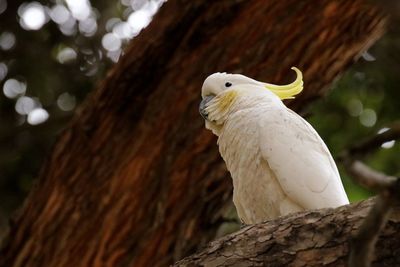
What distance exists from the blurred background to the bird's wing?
188 centimetres

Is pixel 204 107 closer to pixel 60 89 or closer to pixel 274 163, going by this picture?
pixel 274 163

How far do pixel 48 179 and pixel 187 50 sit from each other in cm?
79

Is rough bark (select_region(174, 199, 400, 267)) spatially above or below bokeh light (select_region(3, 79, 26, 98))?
below

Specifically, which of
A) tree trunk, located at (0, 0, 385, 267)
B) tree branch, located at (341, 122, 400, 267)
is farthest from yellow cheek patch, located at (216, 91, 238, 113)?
tree branch, located at (341, 122, 400, 267)

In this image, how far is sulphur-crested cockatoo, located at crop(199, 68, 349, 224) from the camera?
95.7 inches

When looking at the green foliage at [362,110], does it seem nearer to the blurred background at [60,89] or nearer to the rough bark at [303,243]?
the blurred background at [60,89]

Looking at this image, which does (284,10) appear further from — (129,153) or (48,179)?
(48,179)

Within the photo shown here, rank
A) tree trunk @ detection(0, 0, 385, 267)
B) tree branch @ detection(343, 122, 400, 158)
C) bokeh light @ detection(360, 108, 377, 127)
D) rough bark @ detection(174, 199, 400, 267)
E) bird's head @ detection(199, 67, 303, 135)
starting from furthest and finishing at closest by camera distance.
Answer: bokeh light @ detection(360, 108, 377, 127), tree trunk @ detection(0, 0, 385, 267), bird's head @ detection(199, 67, 303, 135), rough bark @ detection(174, 199, 400, 267), tree branch @ detection(343, 122, 400, 158)

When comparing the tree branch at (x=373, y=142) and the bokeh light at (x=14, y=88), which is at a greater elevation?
the bokeh light at (x=14, y=88)

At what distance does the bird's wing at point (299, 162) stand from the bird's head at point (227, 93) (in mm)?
189

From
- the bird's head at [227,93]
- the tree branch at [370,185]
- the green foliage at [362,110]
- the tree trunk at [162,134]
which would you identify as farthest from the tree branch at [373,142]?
the green foliage at [362,110]

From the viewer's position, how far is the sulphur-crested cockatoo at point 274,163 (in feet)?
7.98

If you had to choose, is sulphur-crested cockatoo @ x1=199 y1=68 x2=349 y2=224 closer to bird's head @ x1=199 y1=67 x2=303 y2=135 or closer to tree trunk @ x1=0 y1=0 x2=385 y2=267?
bird's head @ x1=199 y1=67 x2=303 y2=135

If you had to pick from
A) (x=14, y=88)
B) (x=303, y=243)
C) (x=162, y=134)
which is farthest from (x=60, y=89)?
(x=303, y=243)
